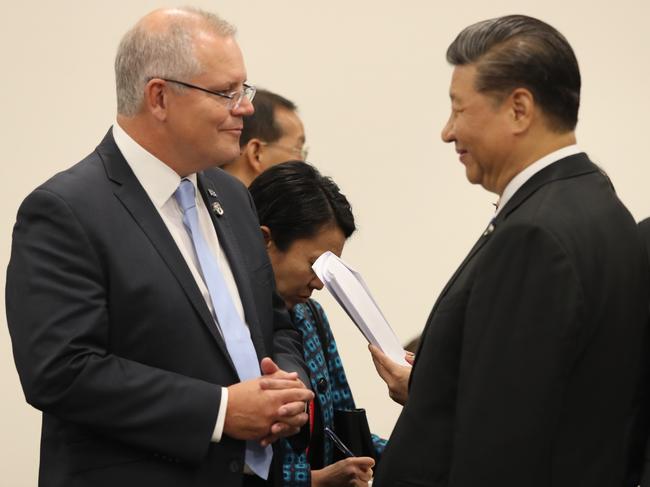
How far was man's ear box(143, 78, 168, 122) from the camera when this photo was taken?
214cm

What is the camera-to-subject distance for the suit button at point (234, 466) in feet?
6.76

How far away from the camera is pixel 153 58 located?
2.15 meters

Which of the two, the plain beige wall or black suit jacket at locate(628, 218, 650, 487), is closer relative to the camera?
black suit jacket at locate(628, 218, 650, 487)

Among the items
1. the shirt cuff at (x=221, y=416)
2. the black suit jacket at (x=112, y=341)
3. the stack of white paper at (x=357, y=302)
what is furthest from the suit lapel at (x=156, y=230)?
the stack of white paper at (x=357, y=302)

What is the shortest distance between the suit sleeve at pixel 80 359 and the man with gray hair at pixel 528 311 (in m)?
0.39

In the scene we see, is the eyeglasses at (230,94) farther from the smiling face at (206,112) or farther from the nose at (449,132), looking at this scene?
the nose at (449,132)

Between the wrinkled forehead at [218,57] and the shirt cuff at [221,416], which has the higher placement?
the wrinkled forehead at [218,57]

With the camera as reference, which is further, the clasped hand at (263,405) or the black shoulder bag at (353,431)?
the black shoulder bag at (353,431)

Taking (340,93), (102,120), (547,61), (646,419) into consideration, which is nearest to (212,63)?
(547,61)

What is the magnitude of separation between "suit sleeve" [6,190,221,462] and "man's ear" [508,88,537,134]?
74 cm

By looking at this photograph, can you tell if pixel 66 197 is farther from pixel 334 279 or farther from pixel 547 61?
pixel 547 61

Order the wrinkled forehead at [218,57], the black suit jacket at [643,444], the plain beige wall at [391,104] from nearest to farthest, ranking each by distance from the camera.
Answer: the black suit jacket at [643,444]
the wrinkled forehead at [218,57]
the plain beige wall at [391,104]

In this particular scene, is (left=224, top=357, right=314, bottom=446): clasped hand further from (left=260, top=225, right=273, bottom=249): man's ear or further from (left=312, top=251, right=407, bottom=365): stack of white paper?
(left=260, top=225, right=273, bottom=249): man's ear

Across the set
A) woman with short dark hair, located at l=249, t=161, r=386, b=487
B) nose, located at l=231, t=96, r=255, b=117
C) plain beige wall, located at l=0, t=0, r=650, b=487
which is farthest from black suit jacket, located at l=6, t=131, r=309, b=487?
plain beige wall, located at l=0, t=0, r=650, b=487
